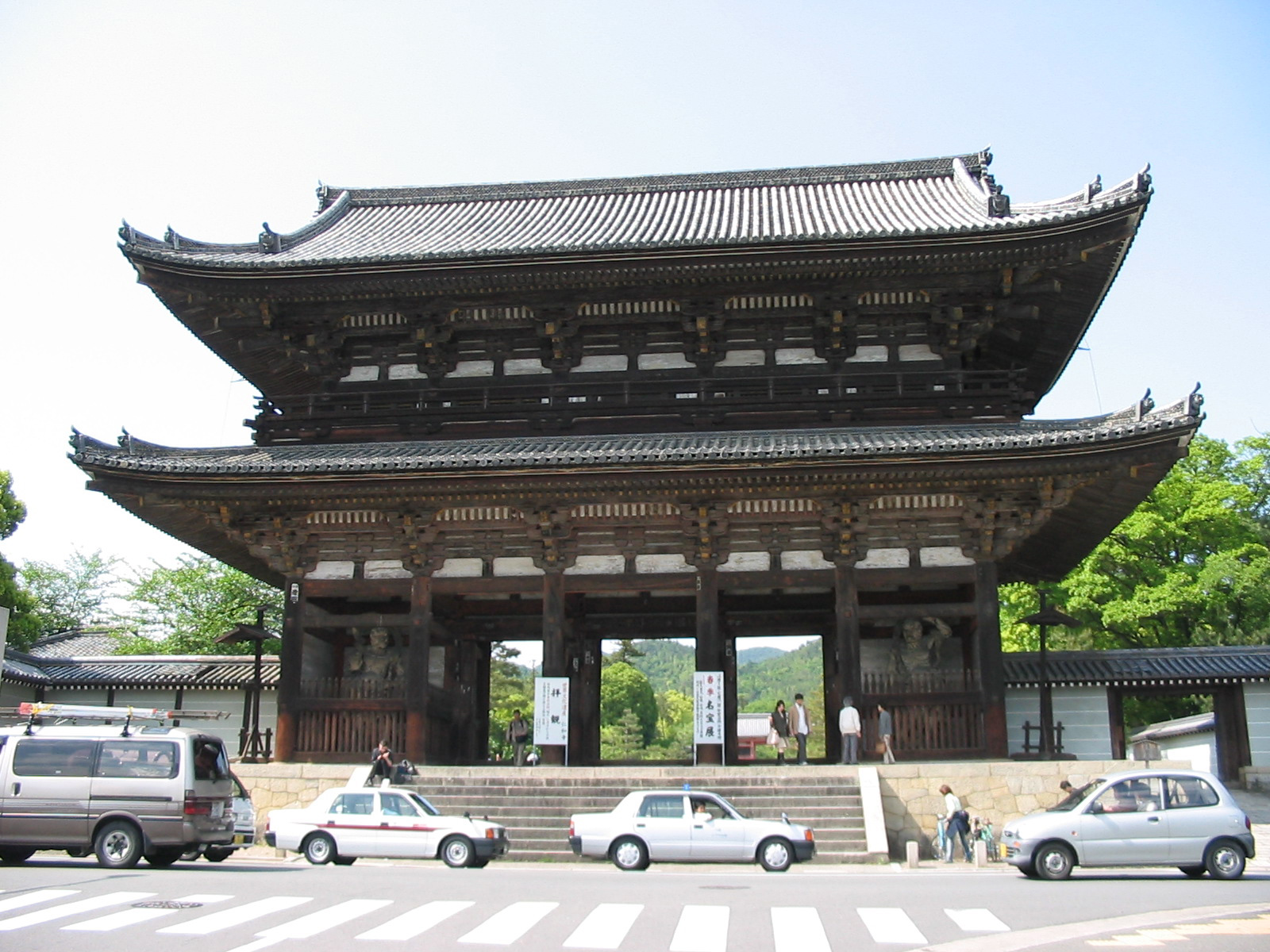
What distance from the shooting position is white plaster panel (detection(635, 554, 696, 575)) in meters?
21.5

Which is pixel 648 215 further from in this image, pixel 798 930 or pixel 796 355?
pixel 798 930

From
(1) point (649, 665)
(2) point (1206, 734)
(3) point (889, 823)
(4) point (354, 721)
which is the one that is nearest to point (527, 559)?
(4) point (354, 721)

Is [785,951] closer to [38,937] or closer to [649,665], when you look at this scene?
[38,937]

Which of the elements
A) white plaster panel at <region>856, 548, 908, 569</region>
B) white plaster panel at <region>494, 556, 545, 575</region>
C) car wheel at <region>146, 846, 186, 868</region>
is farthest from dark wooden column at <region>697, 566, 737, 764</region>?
car wheel at <region>146, 846, 186, 868</region>

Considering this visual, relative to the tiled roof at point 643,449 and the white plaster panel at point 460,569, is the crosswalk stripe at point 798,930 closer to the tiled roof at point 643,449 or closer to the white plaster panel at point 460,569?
the tiled roof at point 643,449

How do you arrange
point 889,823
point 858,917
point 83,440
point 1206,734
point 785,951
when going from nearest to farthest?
point 785,951, point 858,917, point 889,823, point 83,440, point 1206,734

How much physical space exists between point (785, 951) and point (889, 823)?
32.3 ft

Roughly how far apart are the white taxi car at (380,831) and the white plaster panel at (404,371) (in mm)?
9950

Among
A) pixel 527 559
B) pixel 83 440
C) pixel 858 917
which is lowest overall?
pixel 858 917

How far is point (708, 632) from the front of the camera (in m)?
20.7

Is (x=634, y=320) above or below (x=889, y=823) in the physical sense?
above

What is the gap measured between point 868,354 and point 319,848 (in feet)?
47.0

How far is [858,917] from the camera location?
419 inches

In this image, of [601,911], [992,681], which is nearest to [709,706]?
[992,681]
